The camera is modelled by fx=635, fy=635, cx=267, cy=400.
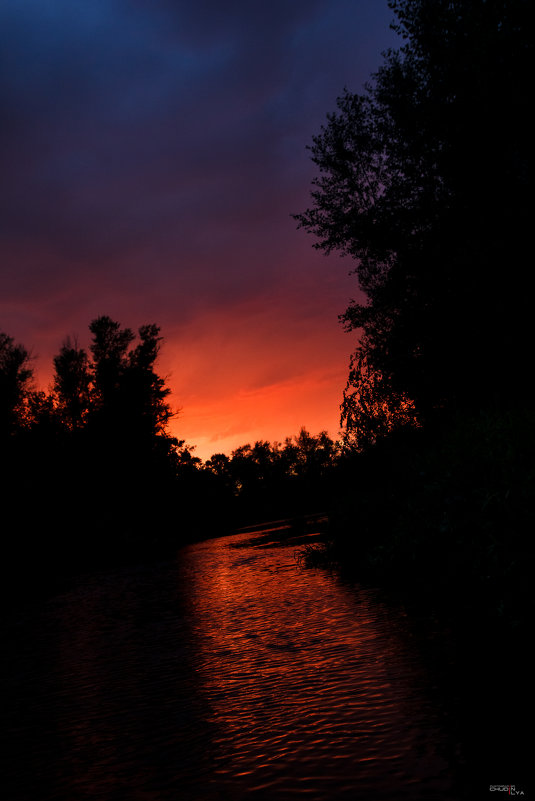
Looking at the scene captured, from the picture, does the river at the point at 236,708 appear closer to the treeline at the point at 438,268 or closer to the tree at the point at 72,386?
the treeline at the point at 438,268

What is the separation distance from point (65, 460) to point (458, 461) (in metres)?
46.5

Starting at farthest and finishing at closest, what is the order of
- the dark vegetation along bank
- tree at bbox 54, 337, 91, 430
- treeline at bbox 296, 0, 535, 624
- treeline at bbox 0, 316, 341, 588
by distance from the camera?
1. tree at bbox 54, 337, 91, 430
2. treeline at bbox 0, 316, 341, 588
3. treeline at bbox 296, 0, 535, 624
4. the dark vegetation along bank

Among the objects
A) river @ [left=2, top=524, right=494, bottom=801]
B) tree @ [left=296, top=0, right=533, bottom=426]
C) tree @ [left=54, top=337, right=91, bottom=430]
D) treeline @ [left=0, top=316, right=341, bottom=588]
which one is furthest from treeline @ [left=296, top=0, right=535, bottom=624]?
tree @ [left=54, top=337, right=91, bottom=430]

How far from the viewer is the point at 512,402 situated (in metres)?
18.4

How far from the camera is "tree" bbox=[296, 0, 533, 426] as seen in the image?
18781 mm

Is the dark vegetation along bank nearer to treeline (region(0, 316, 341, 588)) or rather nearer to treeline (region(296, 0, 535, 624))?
treeline (region(296, 0, 535, 624))

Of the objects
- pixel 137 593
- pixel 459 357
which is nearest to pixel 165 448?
pixel 137 593

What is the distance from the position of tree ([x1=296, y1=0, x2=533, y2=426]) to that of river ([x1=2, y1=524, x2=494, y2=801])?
8.39m

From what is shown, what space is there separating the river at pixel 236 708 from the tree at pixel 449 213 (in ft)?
Answer: 27.5

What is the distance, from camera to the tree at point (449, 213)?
739 inches

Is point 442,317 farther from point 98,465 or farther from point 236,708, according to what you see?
point 98,465

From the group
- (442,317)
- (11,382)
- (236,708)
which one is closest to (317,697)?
(236,708)

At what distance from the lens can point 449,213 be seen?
69.0ft

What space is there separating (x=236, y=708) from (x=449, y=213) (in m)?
17.8
